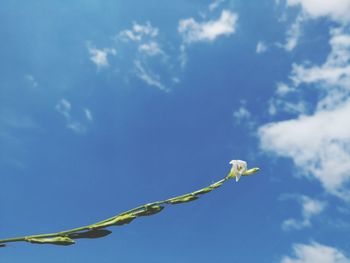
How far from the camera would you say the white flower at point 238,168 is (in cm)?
234

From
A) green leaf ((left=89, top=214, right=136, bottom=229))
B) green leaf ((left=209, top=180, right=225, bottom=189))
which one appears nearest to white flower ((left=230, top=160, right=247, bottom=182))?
green leaf ((left=209, top=180, right=225, bottom=189))

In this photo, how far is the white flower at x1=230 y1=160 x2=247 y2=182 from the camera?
2345 mm

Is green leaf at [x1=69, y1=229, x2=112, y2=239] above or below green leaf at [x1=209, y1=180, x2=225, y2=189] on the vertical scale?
below

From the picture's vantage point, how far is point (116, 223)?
1.41 metres

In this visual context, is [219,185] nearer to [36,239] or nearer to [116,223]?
[116,223]

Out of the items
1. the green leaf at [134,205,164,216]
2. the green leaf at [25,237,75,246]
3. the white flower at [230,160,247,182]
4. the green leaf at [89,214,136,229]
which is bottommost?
the green leaf at [25,237,75,246]

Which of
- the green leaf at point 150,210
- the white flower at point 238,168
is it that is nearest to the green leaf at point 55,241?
the green leaf at point 150,210

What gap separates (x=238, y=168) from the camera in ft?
8.20

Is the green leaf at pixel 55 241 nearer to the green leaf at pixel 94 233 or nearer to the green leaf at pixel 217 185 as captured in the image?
the green leaf at pixel 94 233

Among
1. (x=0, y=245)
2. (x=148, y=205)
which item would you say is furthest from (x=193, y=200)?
(x=0, y=245)

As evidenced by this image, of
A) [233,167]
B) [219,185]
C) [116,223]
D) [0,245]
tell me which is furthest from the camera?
[233,167]

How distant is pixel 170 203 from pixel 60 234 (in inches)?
16.0

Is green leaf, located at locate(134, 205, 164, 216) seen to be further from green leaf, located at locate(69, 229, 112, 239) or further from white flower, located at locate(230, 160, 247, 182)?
white flower, located at locate(230, 160, 247, 182)

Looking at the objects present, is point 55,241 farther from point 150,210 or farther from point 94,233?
point 150,210
